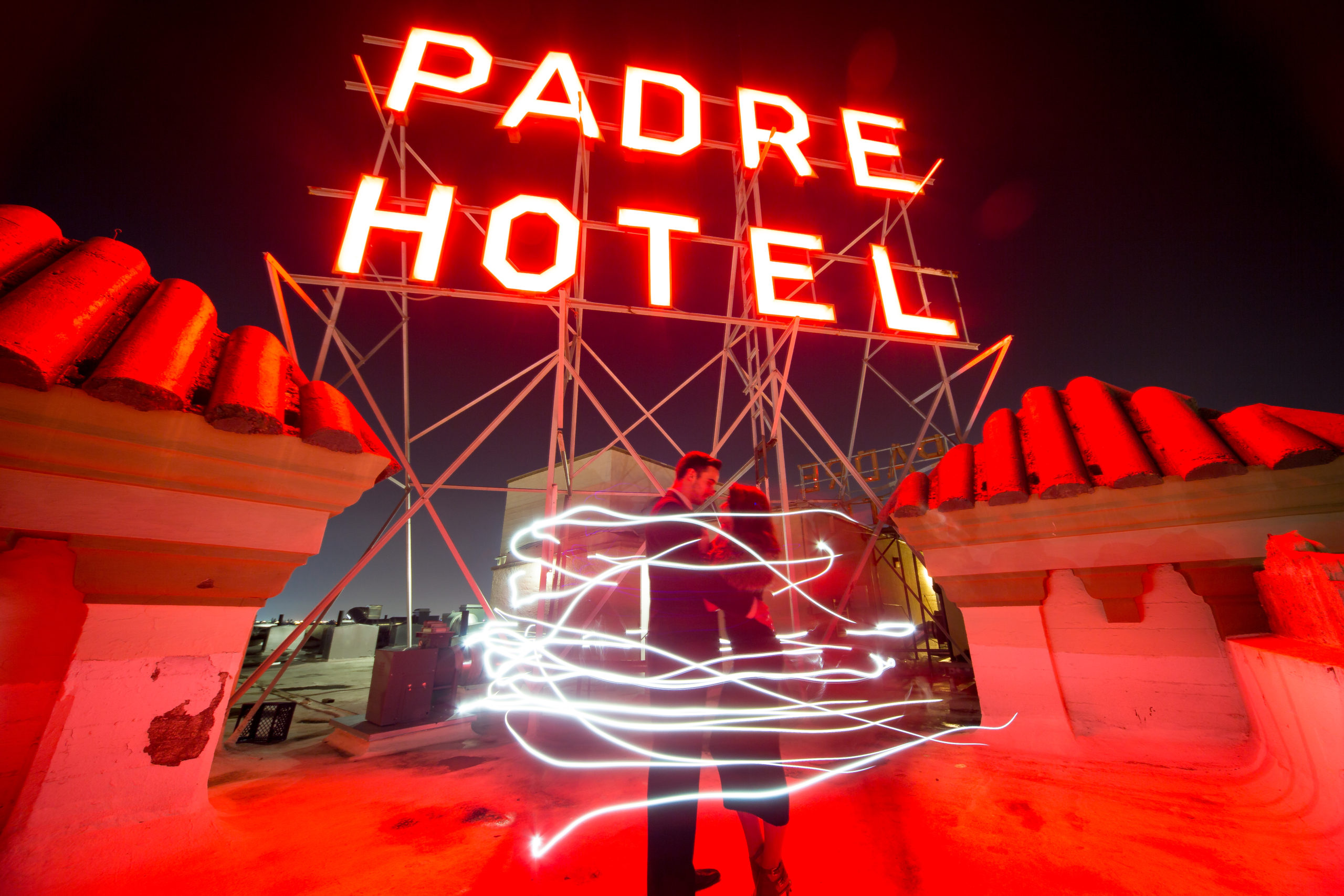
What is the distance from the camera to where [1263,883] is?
2.34 meters

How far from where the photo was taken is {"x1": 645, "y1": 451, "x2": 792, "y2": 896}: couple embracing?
2.25 metres

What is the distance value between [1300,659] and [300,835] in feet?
21.5

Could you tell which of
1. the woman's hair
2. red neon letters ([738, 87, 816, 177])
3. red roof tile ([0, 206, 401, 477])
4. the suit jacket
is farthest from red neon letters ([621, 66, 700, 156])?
the suit jacket

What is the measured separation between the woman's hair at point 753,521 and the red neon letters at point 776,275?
14.9ft

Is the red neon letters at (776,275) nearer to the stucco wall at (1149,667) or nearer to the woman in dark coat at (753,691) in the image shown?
the stucco wall at (1149,667)

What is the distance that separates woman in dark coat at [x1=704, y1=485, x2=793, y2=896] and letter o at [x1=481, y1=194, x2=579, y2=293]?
444 centimetres

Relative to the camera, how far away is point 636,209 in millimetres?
7305

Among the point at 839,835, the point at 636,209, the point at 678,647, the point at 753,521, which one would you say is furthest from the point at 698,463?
the point at 636,209

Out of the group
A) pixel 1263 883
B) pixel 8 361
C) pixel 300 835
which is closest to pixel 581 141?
pixel 8 361

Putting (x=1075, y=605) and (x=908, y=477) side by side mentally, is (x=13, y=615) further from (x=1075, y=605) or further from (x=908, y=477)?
(x=1075, y=605)

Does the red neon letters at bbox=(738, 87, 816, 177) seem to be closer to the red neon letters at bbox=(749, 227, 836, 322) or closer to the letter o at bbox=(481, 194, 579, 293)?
the red neon letters at bbox=(749, 227, 836, 322)

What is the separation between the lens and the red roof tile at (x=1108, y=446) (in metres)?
3.81

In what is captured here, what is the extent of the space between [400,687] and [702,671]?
5.17 m

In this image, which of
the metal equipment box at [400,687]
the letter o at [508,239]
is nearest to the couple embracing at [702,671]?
the letter o at [508,239]
